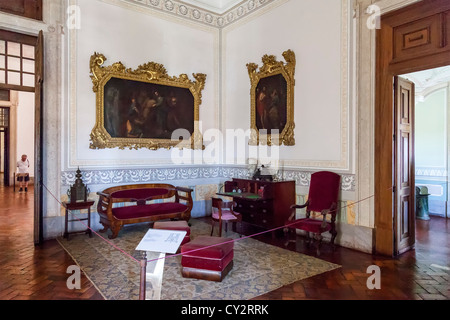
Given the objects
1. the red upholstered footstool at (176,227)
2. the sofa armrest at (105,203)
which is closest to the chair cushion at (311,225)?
the red upholstered footstool at (176,227)

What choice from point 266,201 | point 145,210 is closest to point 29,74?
point 145,210

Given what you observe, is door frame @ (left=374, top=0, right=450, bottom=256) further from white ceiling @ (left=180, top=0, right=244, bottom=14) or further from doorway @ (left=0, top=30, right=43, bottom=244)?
doorway @ (left=0, top=30, right=43, bottom=244)

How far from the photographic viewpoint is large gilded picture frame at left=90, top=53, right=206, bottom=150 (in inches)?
252

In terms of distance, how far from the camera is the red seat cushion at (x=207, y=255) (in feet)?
12.5

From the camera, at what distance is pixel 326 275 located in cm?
404

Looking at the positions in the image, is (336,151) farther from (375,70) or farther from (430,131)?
(430,131)

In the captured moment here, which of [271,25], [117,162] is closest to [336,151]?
[271,25]

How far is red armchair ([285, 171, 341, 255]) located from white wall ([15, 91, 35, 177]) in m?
14.6

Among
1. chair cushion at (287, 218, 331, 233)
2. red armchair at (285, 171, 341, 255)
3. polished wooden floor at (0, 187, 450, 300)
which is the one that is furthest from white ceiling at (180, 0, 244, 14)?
polished wooden floor at (0, 187, 450, 300)

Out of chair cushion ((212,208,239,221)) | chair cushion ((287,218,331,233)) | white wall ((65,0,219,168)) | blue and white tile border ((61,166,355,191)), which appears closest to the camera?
chair cushion ((287,218,331,233))

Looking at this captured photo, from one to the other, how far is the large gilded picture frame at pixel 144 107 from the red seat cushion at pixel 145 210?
140 cm

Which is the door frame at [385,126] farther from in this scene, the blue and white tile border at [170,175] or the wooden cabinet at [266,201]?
the wooden cabinet at [266,201]

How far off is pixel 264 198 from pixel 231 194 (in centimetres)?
70
